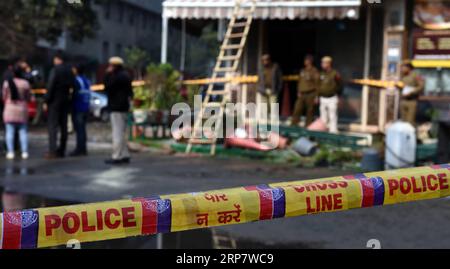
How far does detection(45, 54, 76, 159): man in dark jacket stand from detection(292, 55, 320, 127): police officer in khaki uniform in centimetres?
468

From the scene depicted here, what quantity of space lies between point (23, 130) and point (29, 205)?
4180 mm

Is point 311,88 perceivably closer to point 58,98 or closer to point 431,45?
point 431,45

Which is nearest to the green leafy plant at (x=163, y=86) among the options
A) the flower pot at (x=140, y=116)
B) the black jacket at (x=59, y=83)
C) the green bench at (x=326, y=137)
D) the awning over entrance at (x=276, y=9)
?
the flower pot at (x=140, y=116)

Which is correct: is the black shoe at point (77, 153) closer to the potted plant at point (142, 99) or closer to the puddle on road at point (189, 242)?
the potted plant at point (142, 99)

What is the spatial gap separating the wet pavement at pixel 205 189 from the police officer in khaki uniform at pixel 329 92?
276 cm

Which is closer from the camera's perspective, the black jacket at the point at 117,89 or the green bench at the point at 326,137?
the black jacket at the point at 117,89

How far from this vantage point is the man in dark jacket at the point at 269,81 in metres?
14.6

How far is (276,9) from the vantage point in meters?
14.1

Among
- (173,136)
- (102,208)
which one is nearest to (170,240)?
(102,208)

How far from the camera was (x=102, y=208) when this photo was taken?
3.24m

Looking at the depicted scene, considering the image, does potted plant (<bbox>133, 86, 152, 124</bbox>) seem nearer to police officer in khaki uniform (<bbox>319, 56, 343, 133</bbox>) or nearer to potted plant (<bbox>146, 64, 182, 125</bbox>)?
potted plant (<bbox>146, 64, 182, 125</bbox>)

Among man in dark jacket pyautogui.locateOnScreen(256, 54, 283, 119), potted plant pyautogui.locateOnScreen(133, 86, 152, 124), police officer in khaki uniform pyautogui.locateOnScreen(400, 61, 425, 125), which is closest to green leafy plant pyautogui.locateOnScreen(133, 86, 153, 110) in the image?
potted plant pyautogui.locateOnScreen(133, 86, 152, 124)

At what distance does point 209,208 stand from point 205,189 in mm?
5450

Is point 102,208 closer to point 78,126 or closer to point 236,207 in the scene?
point 236,207
